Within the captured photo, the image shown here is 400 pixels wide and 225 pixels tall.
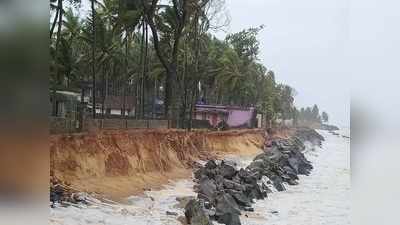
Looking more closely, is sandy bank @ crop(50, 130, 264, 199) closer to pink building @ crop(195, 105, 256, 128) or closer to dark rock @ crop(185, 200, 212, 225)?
pink building @ crop(195, 105, 256, 128)

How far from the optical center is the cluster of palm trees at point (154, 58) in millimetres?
2643

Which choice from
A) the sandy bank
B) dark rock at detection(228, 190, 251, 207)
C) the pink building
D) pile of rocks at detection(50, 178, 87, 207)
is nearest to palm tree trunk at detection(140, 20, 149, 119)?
the sandy bank

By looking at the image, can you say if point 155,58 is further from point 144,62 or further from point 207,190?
point 207,190

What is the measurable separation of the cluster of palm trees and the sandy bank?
0.42ft

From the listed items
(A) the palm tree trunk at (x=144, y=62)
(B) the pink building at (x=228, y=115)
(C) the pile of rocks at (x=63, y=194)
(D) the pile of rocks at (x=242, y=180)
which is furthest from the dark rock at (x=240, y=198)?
(C) the pile of rocks at (x=63, y=194)

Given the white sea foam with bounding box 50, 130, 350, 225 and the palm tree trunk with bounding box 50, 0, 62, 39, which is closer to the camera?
the white sea foam with bounding box 50, 130, 350, 225

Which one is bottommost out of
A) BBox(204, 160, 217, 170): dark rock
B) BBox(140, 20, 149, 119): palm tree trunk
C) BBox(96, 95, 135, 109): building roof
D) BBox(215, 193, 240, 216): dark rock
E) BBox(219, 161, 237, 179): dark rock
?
BBox(215, 193, 240, 216): dark rock

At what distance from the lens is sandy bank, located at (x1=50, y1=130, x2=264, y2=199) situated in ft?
8.67

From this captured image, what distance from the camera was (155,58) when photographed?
2703 mm

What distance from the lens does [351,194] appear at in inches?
95.8

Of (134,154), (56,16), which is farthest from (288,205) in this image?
(56,16)

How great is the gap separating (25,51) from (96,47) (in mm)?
370

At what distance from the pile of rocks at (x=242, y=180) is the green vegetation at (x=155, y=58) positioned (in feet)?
0.68

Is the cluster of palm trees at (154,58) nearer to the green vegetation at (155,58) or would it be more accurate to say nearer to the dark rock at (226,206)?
the green vegetation at (155,58)
